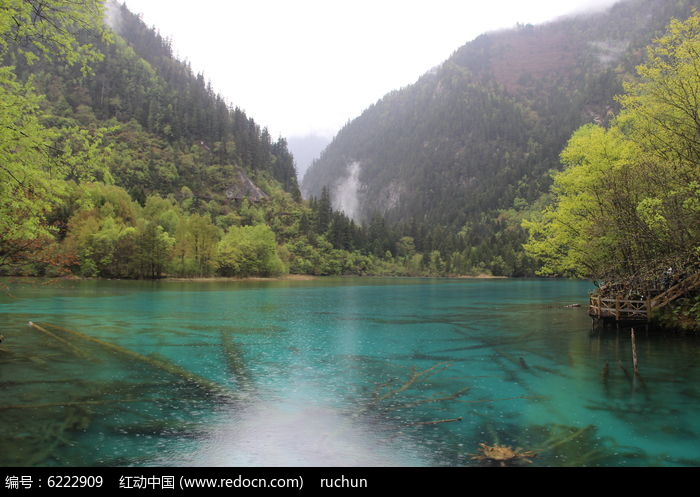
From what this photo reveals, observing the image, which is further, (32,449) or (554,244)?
(554,244)

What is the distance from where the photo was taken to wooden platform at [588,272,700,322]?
1336 inches

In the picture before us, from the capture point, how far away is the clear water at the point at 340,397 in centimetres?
1330

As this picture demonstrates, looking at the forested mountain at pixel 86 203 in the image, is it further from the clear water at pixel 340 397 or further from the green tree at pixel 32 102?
the clear water at pixel 340 397

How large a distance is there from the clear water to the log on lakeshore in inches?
6.4

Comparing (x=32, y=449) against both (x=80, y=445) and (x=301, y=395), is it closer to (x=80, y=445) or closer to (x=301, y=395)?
(x=80, y=445)

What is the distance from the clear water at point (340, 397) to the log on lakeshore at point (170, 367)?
0.53ft

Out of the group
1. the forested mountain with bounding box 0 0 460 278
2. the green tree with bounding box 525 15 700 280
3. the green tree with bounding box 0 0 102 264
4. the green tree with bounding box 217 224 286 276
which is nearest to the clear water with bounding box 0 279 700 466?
the forested mountain with bounding box 0 0 460 278

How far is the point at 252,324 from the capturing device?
1684 inches

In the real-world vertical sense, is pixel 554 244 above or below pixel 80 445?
above

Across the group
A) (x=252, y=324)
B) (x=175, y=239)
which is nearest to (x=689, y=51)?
(x=252, y=324)

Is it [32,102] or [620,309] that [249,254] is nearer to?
[620,309]

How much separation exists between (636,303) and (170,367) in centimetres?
3696

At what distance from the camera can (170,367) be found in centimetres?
2425
